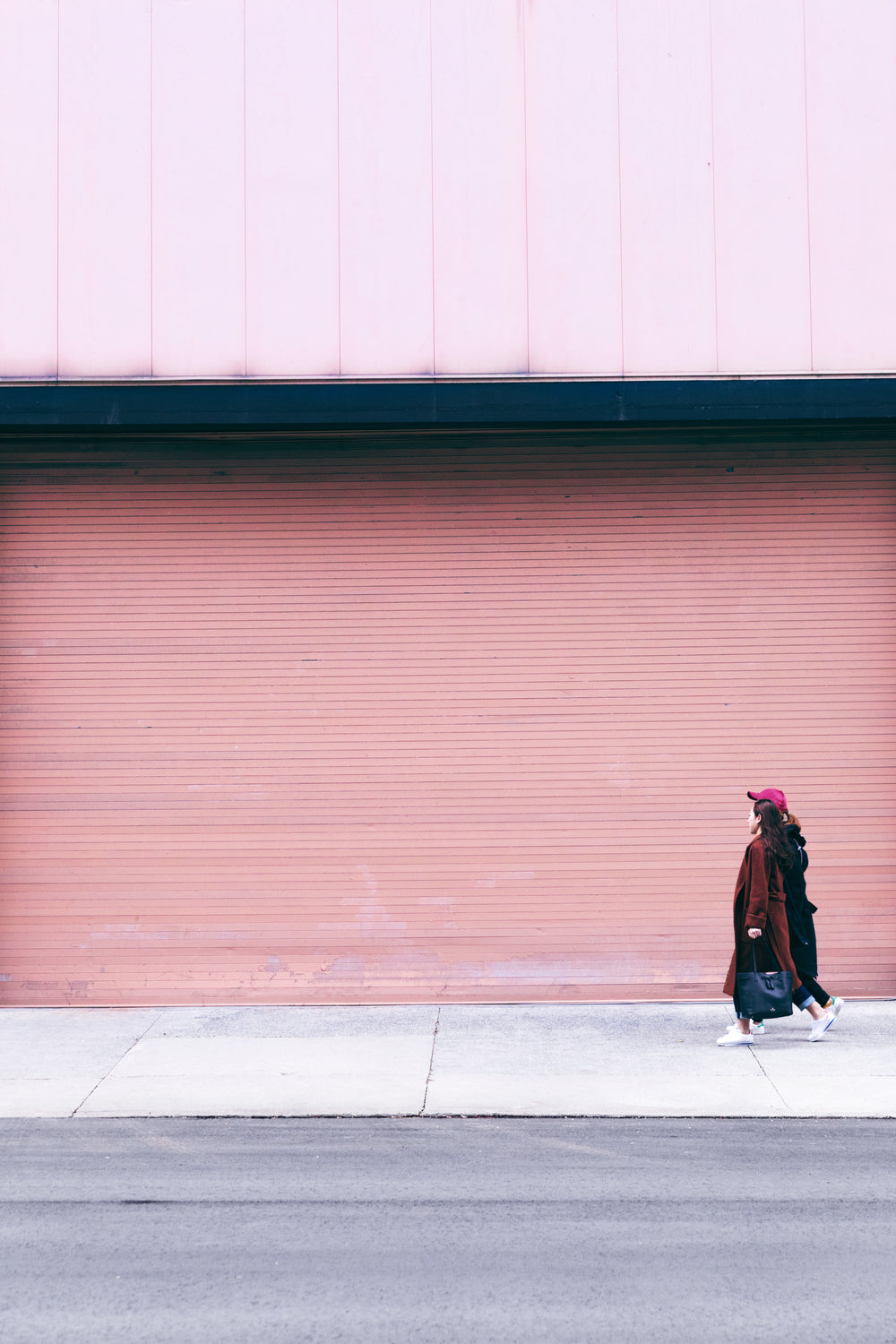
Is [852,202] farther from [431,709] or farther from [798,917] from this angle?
[798,917]

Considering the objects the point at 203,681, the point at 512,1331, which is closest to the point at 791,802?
the point at 203,681

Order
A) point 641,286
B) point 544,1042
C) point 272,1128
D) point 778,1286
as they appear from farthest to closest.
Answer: point 641,286 → point 544,1042 → point 272,1128 → point 778,1286

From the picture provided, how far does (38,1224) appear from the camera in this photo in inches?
213

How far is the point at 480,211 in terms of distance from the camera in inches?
380

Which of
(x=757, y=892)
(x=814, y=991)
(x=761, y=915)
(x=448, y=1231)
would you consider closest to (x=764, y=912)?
(x=761, y=915)

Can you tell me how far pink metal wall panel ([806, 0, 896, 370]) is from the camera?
960 centimetres

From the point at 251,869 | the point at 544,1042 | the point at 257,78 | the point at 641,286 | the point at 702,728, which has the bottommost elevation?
the point at 544,1042

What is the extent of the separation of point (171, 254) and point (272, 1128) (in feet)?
22.5

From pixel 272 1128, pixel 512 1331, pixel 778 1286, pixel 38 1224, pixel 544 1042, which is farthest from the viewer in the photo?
pixel 544 1042

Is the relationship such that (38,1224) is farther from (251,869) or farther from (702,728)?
(702,728)

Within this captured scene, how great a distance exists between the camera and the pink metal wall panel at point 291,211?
31.6 ft

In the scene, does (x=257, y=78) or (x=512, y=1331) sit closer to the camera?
(x=512, y=1331)

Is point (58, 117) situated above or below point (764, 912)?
above

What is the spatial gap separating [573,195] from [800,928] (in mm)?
6127
